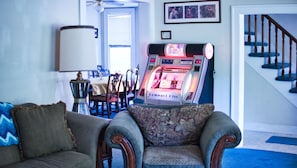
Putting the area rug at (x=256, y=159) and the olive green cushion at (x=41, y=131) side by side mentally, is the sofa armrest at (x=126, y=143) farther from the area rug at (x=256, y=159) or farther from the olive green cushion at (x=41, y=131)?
the area rug at (x=256, y=159)

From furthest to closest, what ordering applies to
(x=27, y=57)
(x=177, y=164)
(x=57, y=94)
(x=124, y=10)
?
(x=124, y=10)
(x=57, y=94)
(x=27, y=57)
(x=177, y=164)

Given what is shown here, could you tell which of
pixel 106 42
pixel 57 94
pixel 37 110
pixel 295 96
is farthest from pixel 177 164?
pixel 106 42

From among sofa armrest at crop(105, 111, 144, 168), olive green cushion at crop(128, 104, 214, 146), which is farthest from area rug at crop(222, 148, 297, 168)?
sofa armrest at crop(105, 111, 144, 168)

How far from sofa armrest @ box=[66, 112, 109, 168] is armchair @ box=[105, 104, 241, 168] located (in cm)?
18

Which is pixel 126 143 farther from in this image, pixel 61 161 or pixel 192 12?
pixel 192 12

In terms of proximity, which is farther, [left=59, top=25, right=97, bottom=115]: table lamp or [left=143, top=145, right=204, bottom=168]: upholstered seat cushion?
[left=59, top=25, right=97, bottom=115]: table lamp

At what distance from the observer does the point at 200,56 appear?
563cm

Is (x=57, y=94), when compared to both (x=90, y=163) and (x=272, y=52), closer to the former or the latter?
(x=90, y=163)

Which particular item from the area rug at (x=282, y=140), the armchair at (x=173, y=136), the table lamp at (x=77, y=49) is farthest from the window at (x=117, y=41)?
the armchair at (x=173, y=136)

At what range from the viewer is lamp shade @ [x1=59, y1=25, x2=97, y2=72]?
414 centimetres

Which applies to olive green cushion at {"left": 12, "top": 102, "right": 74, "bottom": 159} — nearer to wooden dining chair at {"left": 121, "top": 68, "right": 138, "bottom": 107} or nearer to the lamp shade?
the lamp shade

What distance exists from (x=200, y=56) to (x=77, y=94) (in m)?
2.04

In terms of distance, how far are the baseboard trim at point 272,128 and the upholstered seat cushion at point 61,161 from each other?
14.1 feet

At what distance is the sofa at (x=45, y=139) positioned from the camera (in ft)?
10.7
